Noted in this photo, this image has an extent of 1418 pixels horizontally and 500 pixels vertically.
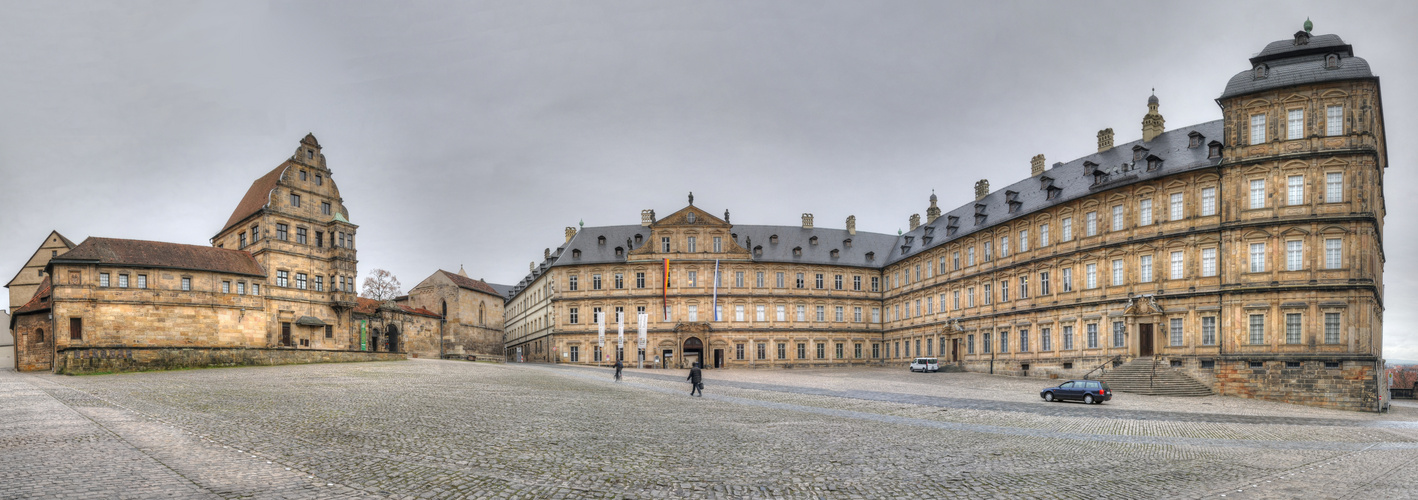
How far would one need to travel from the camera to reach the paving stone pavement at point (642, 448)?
12602 mm

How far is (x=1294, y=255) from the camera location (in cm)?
4109

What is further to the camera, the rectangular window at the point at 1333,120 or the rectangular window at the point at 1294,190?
the rectangular window at the point at 1294,190

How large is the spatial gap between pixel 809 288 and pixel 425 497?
218ft

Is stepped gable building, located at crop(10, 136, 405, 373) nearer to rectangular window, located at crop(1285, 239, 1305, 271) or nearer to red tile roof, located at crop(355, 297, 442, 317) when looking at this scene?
red tile roof, located at crop(355, 297, 442, 317)

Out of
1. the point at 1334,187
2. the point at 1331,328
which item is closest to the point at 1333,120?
the point at 1334,187

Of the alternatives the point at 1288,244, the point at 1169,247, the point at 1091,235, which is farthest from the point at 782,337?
the point at 1288,244

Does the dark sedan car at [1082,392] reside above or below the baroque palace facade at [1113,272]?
below

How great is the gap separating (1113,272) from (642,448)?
41.4 m

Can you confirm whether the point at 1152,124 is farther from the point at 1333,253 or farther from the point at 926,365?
the point at 926,365

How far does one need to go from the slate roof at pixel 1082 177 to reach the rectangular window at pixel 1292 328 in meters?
8.83

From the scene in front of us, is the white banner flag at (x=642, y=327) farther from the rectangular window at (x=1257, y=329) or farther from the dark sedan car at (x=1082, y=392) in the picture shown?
the rectangular window at (x=1257, y=329)

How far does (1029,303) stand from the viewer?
5547cm

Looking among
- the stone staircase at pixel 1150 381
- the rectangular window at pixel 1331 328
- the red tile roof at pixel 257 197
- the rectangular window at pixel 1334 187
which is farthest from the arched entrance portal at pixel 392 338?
the rectangular window at pixel 1334 187

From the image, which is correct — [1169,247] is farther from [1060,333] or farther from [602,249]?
[602,249]
